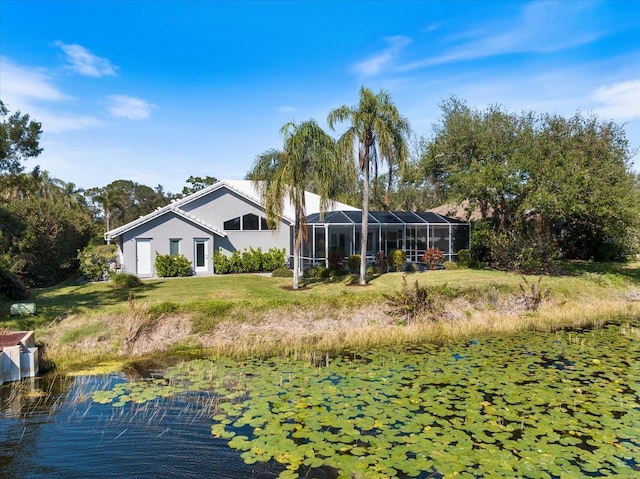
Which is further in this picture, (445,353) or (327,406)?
(445,353)

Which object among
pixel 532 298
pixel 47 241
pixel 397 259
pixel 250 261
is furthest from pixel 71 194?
pixel 532 298

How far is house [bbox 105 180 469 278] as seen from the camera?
77.5 feet

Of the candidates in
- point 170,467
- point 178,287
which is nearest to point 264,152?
point 178,287

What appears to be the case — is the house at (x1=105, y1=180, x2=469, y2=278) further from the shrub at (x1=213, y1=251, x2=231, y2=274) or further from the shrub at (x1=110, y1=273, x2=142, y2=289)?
the shrub at (x1=110, y1=273, x2=142, y2=289)

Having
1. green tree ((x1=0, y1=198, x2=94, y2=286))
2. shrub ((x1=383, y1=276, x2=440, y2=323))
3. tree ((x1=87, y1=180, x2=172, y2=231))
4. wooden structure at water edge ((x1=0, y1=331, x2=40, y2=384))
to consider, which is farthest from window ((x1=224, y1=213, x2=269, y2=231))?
tree ((x1=87, y1=180, x2=172, y2=231))

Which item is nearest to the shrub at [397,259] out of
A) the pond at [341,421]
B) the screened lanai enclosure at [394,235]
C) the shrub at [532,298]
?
the screened lanai enclosure at [394,235]

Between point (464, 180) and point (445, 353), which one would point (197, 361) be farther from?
point (464, 180)

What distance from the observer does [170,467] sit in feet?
20.3

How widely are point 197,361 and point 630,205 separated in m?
20.7

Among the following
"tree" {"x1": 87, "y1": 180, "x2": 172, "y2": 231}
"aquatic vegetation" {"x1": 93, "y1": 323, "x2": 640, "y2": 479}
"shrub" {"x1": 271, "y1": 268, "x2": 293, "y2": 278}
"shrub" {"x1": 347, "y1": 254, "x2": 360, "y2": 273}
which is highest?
"tree" {"x1": 87, "y1": 180, "x2": 172, "y2": 231}

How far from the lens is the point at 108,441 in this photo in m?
6.91

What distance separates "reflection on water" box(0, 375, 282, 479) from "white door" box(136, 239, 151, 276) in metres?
14.8

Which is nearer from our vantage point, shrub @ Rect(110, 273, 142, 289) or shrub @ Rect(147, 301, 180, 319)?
shrub @ Rect(147, 301, 180, 319)

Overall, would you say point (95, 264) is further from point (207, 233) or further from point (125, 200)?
point (125, 200)
